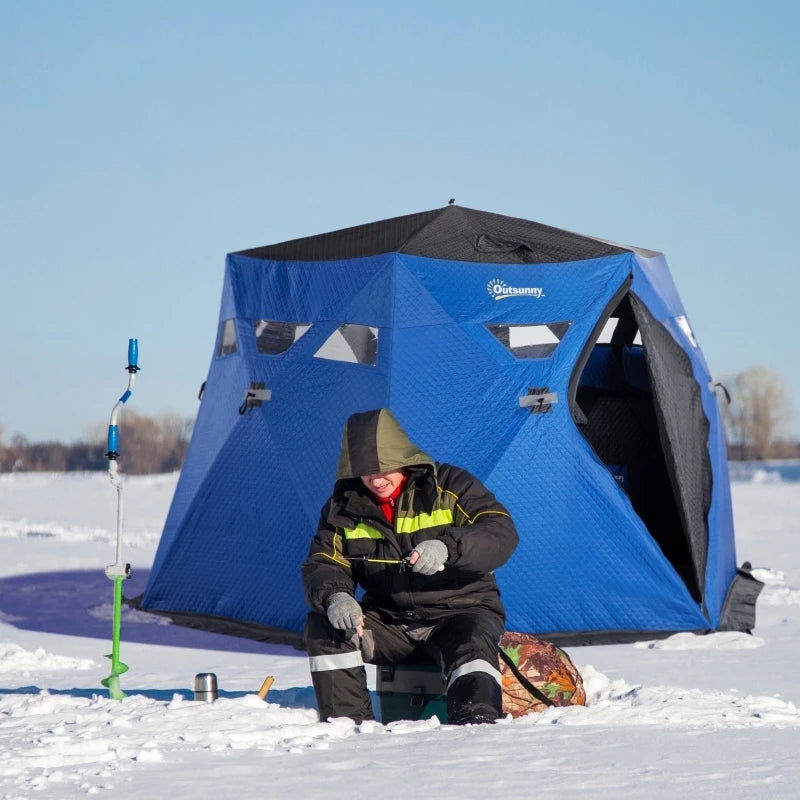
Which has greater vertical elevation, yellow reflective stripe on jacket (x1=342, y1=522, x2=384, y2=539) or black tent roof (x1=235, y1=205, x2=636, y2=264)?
black tent roof (x1=235, y1=205, x2=636, y2=264)

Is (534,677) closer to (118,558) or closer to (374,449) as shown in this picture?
(374,449)

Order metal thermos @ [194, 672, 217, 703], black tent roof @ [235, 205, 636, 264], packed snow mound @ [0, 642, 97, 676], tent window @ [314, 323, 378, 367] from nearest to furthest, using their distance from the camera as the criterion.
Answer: metal thermos @ [194, 672, 217, 703] → packed snow mound @ [0, 642, 97, 676] → tent window @ [314, 323, 378, 367] → black tent roof @ [235, 205, 636, 264]

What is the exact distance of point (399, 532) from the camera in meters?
4.40

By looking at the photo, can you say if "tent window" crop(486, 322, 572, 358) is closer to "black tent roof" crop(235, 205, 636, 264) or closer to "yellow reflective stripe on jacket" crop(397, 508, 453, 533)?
"black tent roof" crop(235, 205, 636, 264)

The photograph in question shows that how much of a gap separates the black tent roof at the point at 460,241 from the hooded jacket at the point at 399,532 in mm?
2451

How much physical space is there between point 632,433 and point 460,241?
200cm

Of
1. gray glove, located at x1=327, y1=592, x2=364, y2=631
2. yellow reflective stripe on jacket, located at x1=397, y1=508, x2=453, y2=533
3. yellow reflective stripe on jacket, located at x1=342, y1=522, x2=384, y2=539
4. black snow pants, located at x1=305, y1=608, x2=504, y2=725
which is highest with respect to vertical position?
yellow reflective stripe on jacket, located at x1=397, y1=508, x2=453, y2=533

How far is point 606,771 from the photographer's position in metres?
3.42

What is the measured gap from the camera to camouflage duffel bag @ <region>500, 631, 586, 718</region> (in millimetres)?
4457

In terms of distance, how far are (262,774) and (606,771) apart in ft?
2.90

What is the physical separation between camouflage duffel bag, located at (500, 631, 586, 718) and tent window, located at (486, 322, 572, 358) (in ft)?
7.38

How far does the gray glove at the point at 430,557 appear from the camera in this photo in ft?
13.6

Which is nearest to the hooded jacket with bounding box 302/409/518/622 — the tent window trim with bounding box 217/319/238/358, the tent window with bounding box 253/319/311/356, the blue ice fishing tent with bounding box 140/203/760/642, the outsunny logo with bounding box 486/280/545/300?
the blue ice fishing tent with bounding box 140/203/760/642

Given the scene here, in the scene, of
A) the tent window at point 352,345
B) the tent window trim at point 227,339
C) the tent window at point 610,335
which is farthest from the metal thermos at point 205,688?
the tent window at point 610,335
